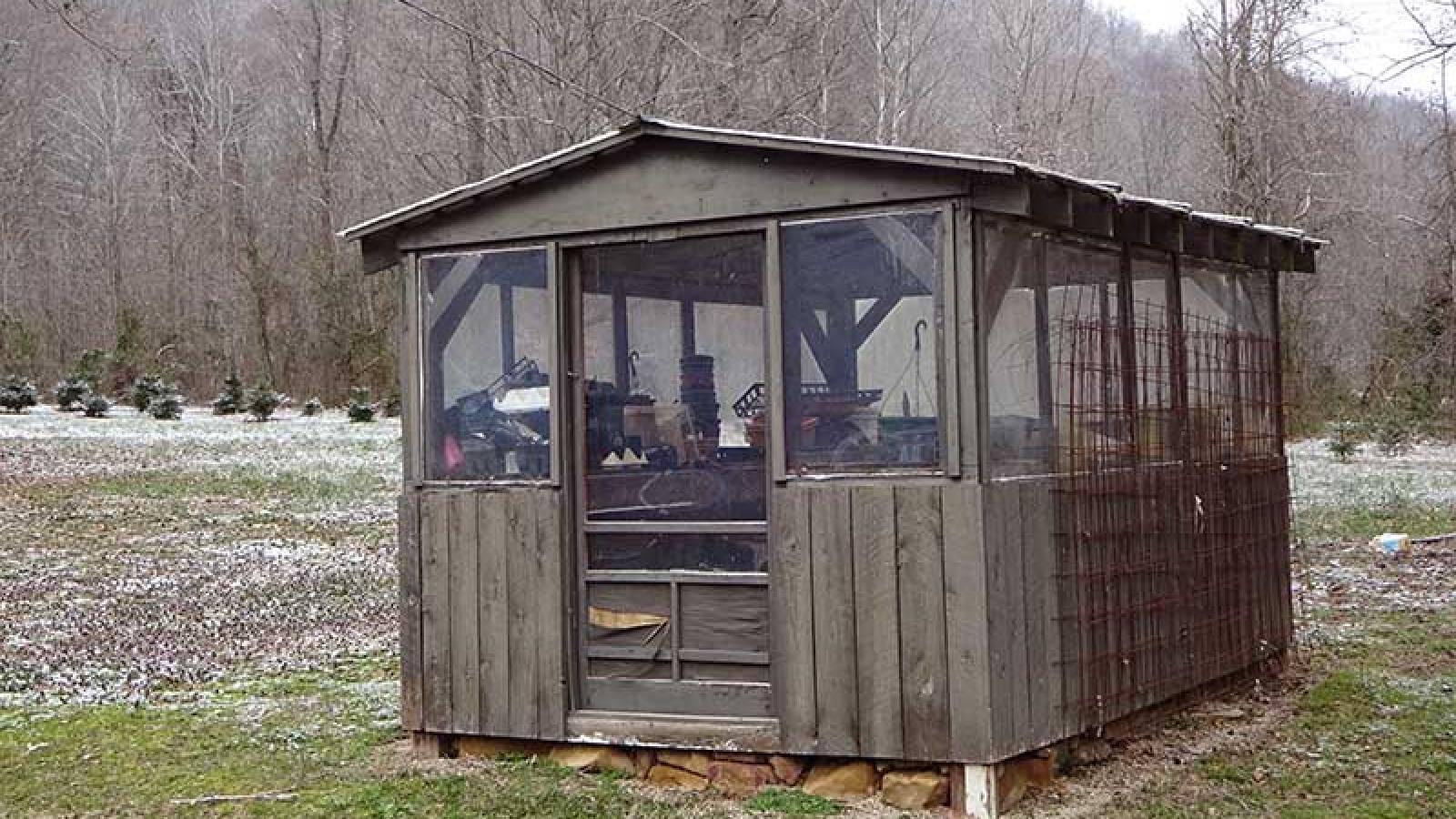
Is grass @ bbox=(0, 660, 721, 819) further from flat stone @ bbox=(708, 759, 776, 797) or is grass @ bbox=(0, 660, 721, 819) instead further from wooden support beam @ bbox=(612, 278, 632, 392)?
wooden support beam @ bbox=(612, 278, 632, 392)

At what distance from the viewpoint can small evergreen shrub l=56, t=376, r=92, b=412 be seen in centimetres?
2814

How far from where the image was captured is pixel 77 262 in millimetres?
39188

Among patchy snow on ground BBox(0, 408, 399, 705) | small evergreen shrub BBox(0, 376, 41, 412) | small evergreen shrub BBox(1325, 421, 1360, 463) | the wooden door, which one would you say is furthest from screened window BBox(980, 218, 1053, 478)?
small evergreen shrub BBox(0, 376, 41, 412)

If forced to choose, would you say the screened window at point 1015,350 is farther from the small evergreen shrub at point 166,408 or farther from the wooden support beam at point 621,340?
the small evergreen shrub at point 166,408

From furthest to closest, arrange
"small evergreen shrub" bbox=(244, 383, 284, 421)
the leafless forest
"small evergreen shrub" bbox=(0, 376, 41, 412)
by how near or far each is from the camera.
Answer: "small evergreen shrub" bbox=(244, 383, 284, 421) → "small evergreen shrub" bbox=(0, 376, 41, 412) → the leafless forest

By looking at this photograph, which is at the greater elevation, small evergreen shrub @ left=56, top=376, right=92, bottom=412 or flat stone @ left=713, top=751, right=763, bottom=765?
small evergreen shrub @ left=56, top=376, right=92, bottom=412

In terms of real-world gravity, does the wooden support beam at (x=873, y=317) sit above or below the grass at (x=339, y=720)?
above

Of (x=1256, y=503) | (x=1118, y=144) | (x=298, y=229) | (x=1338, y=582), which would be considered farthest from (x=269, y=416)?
(x=1256, y=503)

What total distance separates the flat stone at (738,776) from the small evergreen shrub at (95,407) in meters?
23.7

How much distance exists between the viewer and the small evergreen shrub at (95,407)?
89.7 feet

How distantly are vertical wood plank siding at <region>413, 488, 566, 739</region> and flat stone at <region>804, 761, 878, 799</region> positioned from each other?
111cm

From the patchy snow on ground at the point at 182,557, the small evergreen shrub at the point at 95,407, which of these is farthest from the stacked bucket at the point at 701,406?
the small evergreen shrub at the point at 95,407

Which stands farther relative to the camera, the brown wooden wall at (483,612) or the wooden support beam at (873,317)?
the brown wooden wall at (483,612)

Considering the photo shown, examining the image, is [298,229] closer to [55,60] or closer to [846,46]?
[55,60]
